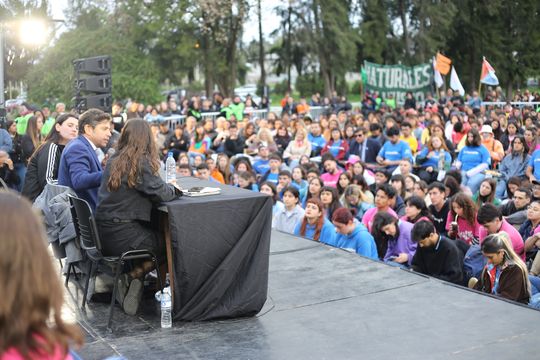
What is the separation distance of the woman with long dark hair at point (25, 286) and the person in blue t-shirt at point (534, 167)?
8.66m

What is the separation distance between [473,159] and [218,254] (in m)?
6.58

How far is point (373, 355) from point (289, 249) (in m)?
2.65

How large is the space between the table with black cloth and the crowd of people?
7.2 inches

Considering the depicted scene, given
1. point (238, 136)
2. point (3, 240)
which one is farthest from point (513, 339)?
point (238, 136)

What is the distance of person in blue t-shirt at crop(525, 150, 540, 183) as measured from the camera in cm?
942

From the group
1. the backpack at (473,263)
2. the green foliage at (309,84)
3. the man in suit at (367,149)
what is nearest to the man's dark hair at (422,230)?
the backpack at (473,263)

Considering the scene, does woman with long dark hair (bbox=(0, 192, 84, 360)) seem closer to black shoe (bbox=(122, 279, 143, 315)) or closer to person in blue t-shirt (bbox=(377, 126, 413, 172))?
black shoe (bbox=(122, 279, 143, 315))

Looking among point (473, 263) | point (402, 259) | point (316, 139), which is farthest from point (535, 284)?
point (316, 139)

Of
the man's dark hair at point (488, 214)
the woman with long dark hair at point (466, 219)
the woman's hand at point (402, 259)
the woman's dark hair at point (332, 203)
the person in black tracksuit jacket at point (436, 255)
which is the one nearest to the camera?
the person in black tracksuit jacket at point (436, 255)

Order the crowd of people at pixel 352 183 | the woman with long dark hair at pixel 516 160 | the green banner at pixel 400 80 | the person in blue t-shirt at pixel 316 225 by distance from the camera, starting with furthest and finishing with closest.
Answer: the green banner at pixel 400 80
the woman with long dark hair at pixel 516 160
the person in blue t-shirt at pixel 316 225
the crowd of people at pixel 352 183

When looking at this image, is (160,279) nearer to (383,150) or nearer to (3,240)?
(3,240)

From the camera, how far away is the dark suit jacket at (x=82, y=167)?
16.7 ft

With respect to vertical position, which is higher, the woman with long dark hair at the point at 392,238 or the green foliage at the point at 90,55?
the green foliage at the point at 90,55

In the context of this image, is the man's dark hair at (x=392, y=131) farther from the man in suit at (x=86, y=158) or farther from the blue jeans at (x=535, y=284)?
the man in suit at (x=86, y=158)
